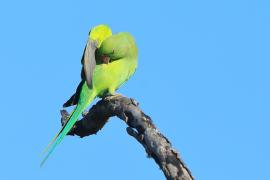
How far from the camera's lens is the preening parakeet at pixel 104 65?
5105mm

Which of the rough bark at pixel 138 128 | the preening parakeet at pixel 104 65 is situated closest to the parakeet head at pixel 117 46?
the preening parakeet at pixel 104 65

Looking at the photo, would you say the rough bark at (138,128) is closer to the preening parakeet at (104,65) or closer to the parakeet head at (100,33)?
the preening parakeet at (104,65)

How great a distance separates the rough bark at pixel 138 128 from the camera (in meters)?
3.36

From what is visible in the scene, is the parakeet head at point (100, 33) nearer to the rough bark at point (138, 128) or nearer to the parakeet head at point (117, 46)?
the parakeet head at point (117, 46)

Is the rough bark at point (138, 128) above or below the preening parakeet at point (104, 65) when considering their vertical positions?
below

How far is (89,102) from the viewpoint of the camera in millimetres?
5348

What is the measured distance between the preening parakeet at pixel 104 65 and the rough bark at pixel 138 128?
151 millimetres

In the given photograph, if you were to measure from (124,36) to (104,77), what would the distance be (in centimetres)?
41

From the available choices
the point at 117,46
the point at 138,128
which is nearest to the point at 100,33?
the point at 117,46

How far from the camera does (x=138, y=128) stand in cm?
391

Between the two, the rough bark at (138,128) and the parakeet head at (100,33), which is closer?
the rough bark at (138,128)

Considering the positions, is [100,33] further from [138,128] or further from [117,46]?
[138,128]

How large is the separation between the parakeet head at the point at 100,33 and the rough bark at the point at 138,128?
0.56m

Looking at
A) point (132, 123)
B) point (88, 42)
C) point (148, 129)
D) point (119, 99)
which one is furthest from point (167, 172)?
point (88, 42)
